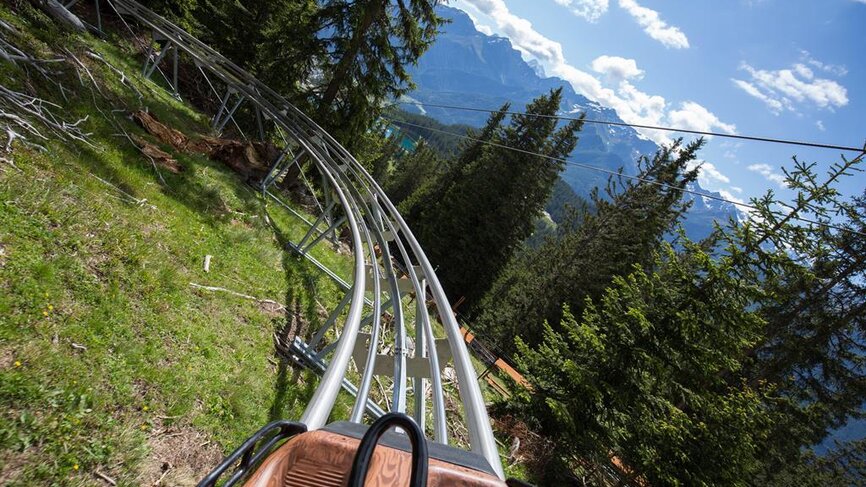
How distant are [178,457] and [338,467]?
302 cm

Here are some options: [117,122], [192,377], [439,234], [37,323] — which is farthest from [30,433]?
[439,234]

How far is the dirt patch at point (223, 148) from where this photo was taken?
30.8ft

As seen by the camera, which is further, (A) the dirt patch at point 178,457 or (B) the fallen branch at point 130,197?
(B) the fallen branch at point 130,197

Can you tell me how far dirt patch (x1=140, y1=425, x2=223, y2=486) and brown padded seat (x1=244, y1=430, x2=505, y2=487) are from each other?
8.91 feet

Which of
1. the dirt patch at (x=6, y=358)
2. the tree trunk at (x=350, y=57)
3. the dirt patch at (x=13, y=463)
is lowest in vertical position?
the dirt patch at (x=13, y=463)

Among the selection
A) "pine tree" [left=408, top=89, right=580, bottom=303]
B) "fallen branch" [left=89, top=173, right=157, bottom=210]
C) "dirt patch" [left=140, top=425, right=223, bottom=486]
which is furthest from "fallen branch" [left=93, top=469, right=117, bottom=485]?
"pine tree" [left=408, top=89, right=580, bottom=303]

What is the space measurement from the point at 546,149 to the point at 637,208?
919 centimetres

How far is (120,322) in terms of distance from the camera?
4250mm

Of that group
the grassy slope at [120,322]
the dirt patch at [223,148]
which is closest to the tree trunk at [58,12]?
the grassy slope at [120,322]

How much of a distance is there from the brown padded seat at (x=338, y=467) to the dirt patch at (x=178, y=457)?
8.91ft

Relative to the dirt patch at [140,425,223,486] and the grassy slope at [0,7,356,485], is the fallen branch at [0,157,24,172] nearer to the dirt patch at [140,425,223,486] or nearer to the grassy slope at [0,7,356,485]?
the grassy slope at [0,7,356,485]

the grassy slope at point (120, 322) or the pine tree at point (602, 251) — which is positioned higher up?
the pine tree at point (602, 251)

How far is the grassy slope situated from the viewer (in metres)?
3.18

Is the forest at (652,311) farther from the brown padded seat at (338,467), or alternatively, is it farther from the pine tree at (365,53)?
the brown padded seat at (338,467)
